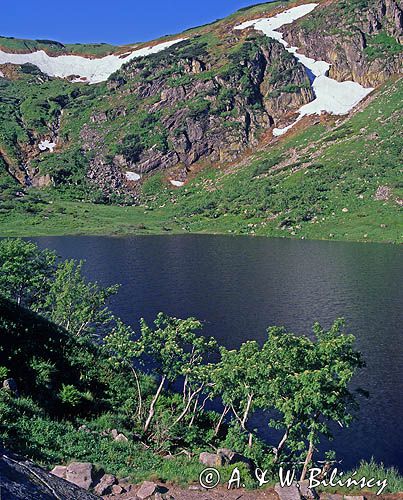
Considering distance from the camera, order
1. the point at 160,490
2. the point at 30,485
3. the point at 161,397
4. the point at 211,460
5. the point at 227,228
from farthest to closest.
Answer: the point at 227,228
the point at 161,397
the point at 211,460
the point at 160,490
the point at 30,485

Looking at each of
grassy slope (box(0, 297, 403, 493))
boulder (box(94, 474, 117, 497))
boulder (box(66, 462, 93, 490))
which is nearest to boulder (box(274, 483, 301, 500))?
grassy slope (box(0, 297, 403, 493))

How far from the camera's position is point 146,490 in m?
18.4

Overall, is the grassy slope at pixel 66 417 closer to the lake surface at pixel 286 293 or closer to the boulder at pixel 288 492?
the boulder at pixel 288 492

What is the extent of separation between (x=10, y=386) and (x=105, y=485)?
30.5 ft

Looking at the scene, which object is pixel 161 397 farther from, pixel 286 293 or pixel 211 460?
pixel 286 293

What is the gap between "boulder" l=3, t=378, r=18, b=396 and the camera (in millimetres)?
24453

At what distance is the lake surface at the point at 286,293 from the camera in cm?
4338

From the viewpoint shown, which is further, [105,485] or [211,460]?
[211,460]

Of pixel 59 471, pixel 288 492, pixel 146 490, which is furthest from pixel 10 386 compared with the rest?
pixel 288 492

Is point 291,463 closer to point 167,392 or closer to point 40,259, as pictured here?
point 167,392

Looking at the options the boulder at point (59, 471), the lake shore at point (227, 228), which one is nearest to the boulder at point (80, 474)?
the boulder at point (59, 471)

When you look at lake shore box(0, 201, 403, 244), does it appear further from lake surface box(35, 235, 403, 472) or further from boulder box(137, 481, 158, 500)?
boulder box(137, 481, 158, 500)

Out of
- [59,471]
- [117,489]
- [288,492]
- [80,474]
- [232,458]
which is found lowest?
[232,458]

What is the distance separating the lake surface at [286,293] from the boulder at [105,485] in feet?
73.6
